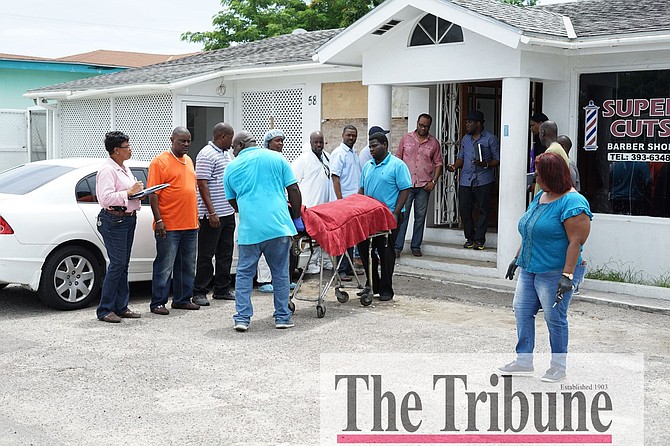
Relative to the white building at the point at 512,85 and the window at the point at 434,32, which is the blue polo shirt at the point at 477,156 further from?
the window at the point at 434,32

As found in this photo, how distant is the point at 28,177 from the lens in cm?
929

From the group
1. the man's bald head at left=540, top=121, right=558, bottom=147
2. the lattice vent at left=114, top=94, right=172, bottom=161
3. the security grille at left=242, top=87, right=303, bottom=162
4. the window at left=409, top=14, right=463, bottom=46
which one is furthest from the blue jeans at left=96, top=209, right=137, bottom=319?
the lattice vent at left=114, top=94, right=172, bottom=161

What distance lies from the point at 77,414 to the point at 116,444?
2.24 ft

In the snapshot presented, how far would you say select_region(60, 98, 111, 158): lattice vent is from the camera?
1678 centimetres

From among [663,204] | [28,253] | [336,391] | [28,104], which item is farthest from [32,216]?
[28,104]

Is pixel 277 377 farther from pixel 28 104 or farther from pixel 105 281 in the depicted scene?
pixel 28 104

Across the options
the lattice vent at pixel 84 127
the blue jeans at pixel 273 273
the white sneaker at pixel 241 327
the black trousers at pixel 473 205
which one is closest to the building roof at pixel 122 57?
the lattice vent at pixel 84 127

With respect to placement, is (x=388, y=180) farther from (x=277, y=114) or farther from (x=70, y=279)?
(x=277, y=114)

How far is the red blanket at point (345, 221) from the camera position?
845cm

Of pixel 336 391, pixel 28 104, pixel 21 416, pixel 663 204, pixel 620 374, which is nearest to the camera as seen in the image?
pixel 21 416

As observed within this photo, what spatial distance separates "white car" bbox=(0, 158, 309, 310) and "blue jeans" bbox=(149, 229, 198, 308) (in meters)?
0.56

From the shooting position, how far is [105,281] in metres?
8.34

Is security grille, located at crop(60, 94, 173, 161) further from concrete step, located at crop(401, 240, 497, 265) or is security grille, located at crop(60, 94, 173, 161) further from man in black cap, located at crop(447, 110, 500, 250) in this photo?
man in black cap, located at crop(447, 110, 500, 250)

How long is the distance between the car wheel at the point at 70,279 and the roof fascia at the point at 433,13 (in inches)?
187
